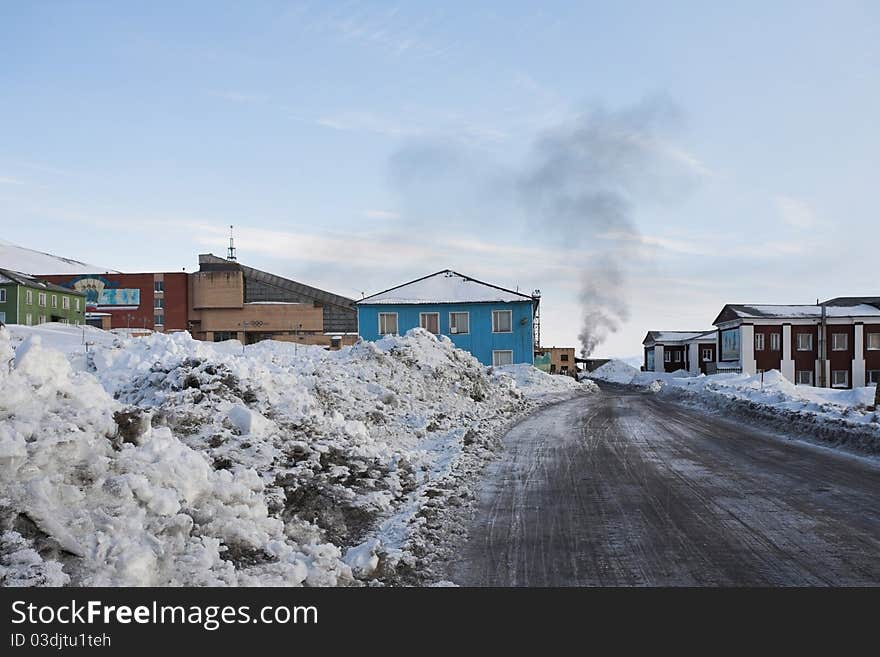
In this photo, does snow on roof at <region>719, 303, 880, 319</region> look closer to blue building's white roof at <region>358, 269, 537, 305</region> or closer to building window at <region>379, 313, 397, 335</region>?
blue building's white roof at <region>358, 269, 537, 305</region>

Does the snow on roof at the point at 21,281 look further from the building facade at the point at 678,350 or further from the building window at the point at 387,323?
the building facade at the point at 678,350

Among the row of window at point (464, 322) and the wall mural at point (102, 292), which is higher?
the wall mural at point (102, 292)

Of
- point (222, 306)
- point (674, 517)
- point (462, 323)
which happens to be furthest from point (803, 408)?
point (222, 306)

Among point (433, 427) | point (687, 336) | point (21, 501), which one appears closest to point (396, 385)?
point (433, 427)

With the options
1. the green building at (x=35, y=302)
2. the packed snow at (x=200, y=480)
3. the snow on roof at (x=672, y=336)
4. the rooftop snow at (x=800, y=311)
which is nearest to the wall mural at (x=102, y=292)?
the green building at (x=35, y=302)

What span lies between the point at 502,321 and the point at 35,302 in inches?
1981

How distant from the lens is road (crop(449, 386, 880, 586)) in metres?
6.03

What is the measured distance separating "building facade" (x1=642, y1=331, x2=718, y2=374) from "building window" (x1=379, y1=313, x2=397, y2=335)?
46.7m

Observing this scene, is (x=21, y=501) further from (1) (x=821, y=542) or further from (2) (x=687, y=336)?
(2) (x=687, y=336)

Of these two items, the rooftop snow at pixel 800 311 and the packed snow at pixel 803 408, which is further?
the rooftop snow at pixel 800 311

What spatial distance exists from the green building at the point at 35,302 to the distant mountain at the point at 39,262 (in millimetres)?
80529

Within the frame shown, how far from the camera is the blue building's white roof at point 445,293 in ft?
142

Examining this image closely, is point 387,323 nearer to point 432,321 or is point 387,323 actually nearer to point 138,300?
point 432,321
